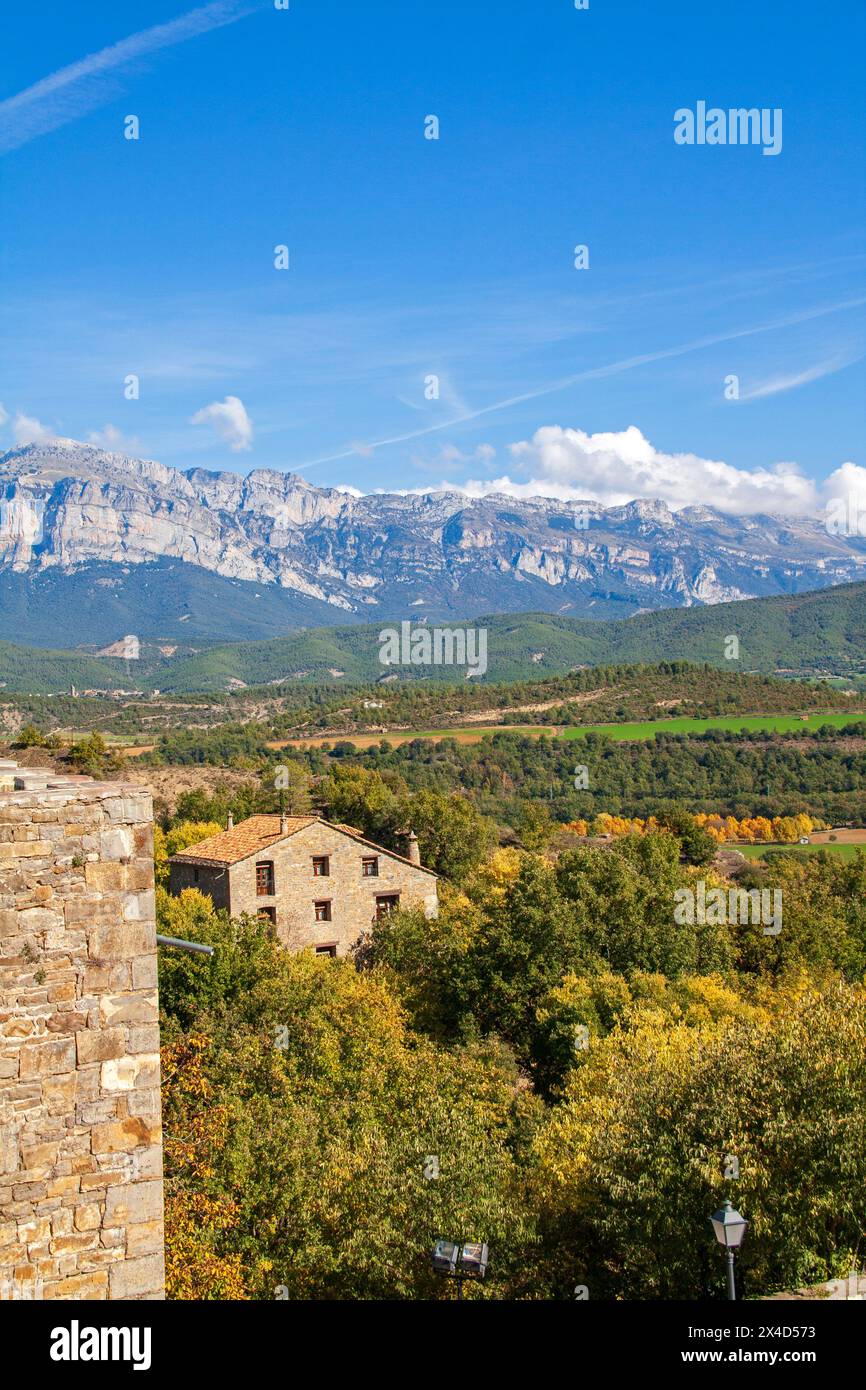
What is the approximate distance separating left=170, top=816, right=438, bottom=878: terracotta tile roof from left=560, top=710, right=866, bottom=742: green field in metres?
81.4

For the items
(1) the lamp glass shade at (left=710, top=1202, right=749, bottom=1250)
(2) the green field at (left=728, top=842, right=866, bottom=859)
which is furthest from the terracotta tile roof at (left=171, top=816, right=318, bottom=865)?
(2) the green field at (left=728, top=842, right=866, bottom=859)

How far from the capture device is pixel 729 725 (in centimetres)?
12875

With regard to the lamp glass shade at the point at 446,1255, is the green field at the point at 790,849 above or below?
below

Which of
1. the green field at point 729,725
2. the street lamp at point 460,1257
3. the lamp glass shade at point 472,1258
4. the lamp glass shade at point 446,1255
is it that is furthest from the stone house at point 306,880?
the green field at point 729,725

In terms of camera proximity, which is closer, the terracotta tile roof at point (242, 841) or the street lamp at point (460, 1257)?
the street lamp at point (460, 1257)

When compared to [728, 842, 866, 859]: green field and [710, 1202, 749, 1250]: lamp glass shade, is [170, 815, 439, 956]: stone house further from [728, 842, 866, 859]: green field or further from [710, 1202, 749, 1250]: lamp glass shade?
[728, 842, 866, 859]: green field

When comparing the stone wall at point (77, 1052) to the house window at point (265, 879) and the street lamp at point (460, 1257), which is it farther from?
the house window at point (265, 879)

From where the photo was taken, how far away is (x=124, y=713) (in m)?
183

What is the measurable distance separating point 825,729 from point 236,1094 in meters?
111

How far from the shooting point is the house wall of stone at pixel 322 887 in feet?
134

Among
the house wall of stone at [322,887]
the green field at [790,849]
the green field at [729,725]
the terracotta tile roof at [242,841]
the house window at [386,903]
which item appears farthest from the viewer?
the green field at [729,725]

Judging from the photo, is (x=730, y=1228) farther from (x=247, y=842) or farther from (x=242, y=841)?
(x=242, y=841)

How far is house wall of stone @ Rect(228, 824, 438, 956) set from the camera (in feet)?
134

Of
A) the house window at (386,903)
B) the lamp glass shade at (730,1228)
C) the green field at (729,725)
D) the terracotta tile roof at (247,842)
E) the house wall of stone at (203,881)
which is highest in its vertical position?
the green field at (729,725)
